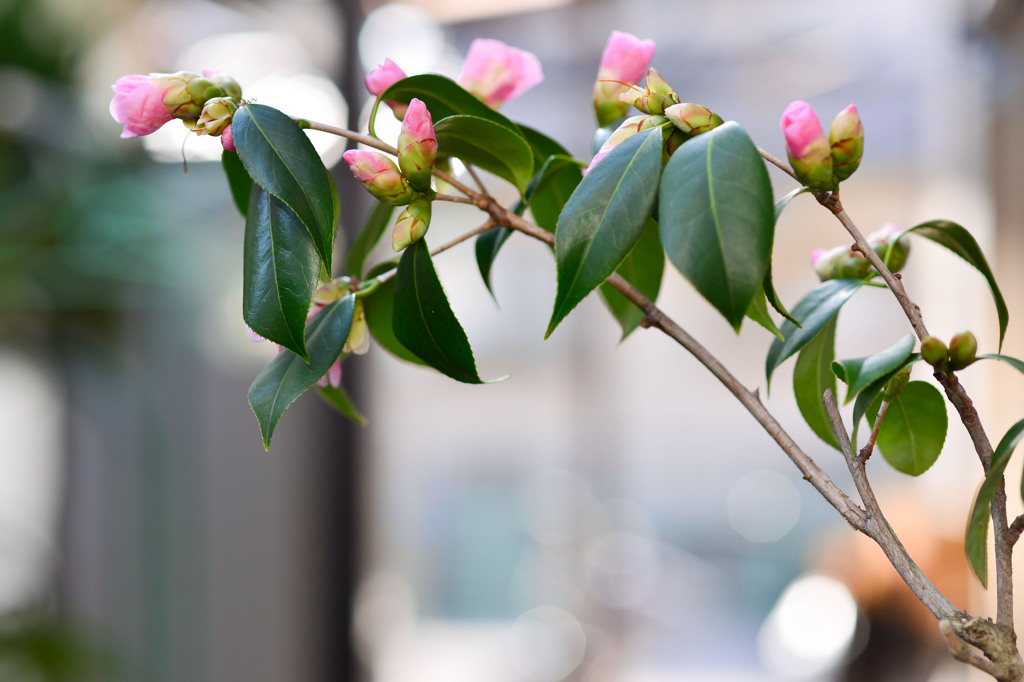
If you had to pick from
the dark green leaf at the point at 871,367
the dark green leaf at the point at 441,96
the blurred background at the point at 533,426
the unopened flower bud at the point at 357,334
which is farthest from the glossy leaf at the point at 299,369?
the blurred background at the point at 533,426

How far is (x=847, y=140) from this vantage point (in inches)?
12.1

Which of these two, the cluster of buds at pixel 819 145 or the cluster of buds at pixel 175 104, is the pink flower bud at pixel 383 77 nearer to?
the cluster of buds at pixel 175 104

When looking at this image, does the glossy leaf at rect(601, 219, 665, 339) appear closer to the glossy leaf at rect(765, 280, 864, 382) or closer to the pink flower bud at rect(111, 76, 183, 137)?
the glossy leaf at rect(765, 280, 864, 382)

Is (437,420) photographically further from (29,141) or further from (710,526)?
(29,141)

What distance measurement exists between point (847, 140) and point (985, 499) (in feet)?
0.52

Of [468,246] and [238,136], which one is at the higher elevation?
[468,246]

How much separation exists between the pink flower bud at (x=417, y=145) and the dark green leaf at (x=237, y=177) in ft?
0.38

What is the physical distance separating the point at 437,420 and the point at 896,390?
7.78 feet

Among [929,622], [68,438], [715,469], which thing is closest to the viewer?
[68,438]

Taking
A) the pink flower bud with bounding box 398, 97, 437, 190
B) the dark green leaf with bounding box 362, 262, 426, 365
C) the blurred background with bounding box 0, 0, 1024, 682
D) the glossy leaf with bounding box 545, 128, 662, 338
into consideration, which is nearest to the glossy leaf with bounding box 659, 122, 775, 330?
the glossy leaf with bounding box 545, 128, 662, 338

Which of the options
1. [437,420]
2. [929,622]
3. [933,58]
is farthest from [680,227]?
[933,58]

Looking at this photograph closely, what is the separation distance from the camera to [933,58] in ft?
8.07

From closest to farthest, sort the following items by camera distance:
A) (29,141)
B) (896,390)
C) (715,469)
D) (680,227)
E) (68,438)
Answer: (680,227) → (896,390) → (29,141) → (68,438) → (715,469)

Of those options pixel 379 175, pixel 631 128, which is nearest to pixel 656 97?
pixel 631 128
